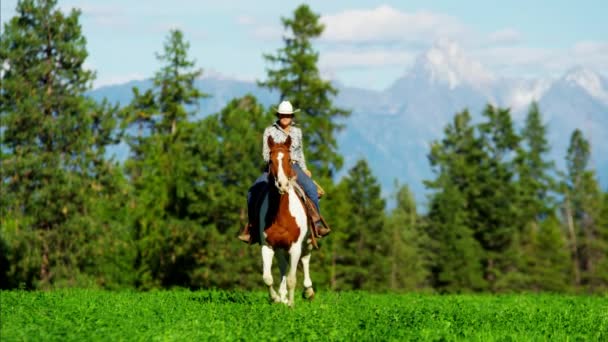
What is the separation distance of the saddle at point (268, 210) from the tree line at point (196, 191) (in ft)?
56.8

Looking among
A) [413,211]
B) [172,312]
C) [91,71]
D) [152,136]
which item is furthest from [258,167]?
[413,211]

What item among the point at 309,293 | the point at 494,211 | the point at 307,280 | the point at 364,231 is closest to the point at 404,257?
the point at 494,211

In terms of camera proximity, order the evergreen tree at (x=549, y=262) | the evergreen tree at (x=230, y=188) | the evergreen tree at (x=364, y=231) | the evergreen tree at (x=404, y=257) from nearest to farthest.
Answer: the evergreen tree at (x=230, y=188) < the evergreen tree at (x=364, y=231) < the evergreen tree at (x=404, y=257) < the evergreen tree at (x=549, y=262)

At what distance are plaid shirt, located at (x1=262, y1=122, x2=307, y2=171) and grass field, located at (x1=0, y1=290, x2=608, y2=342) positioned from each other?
2.70 m

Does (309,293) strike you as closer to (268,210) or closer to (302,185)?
(302,185)

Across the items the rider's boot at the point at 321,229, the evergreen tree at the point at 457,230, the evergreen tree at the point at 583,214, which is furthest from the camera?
the evergreen tree at the point at 583,214

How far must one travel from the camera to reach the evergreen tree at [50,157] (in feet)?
146

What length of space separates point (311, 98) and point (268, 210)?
51.1 meters

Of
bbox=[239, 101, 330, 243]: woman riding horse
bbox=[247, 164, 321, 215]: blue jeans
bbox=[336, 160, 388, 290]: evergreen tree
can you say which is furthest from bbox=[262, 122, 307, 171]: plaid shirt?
bbox=[336, 160, 388, 290]: evergreen tree

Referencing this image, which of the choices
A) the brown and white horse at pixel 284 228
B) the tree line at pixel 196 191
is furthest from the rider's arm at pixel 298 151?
the tree line at pixel 196 191

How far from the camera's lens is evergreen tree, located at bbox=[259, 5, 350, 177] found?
66375 millimetres

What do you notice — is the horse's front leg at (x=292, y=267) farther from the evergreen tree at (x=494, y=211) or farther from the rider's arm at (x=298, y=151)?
the evergreen tree at (x=494, y=211)

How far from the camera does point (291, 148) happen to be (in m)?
16.6

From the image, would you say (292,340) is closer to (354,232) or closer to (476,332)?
(476,332)
